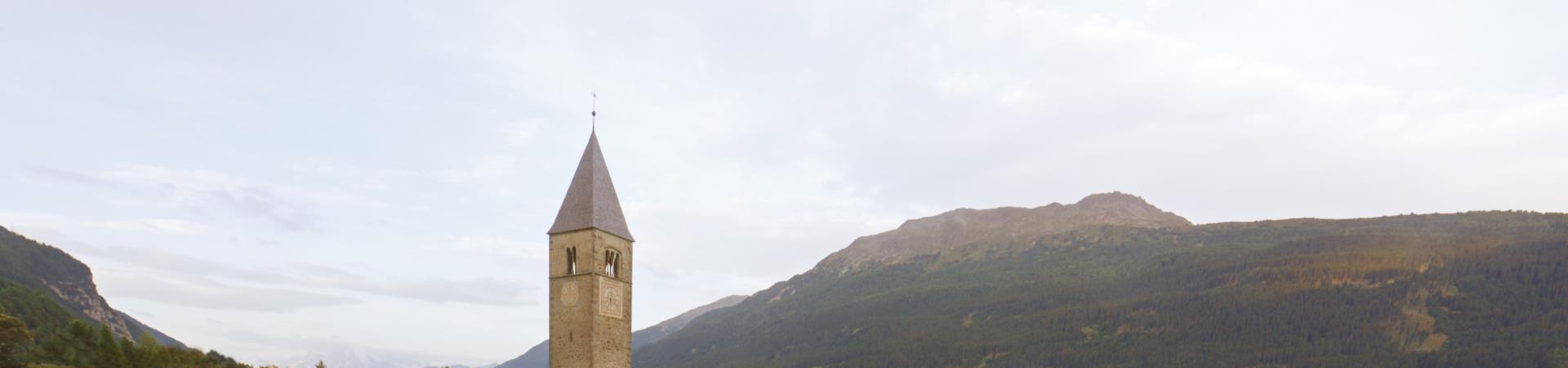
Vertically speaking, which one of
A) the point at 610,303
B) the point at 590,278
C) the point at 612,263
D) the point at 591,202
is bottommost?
the point at 610,303

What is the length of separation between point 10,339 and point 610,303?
29.8 m

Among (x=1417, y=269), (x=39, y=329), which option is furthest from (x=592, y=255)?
(x=1417, y=269)

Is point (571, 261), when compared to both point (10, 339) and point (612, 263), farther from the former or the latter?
point (10, 339)

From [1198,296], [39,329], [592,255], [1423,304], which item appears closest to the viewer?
[592,255]

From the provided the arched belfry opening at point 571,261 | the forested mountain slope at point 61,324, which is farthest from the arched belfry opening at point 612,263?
the forested mountain slope at point 61,324

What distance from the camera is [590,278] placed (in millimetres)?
44875

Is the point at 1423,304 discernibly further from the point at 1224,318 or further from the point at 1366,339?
the point at 1224,318

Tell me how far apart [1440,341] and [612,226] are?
505 feet

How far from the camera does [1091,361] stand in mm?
182625

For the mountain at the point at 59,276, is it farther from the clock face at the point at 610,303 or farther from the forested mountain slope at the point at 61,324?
the clock face at the point at 610,303

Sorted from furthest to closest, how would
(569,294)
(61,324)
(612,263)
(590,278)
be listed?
1. (61,324)
2. (612,263)
3. (569,294)
4. (590,278)

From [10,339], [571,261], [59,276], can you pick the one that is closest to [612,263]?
[571,261]

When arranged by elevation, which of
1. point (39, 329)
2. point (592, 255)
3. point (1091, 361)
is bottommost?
point (1091, 361)

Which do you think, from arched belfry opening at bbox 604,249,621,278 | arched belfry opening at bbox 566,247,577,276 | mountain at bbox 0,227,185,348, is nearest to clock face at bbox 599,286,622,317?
arched belfry opening at bbox 604,249,621,278
